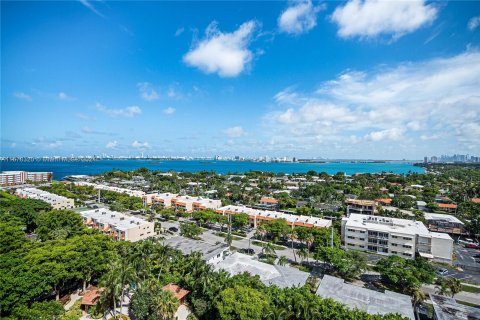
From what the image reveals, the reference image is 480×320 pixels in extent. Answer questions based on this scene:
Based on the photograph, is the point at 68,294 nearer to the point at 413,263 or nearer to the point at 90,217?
the point at 90,217

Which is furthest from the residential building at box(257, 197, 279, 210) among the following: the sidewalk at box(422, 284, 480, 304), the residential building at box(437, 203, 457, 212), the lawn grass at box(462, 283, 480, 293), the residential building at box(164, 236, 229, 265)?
the residential building at box(437, 203, 457, 212)

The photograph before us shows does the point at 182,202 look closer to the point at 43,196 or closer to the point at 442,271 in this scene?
the point at 43,196

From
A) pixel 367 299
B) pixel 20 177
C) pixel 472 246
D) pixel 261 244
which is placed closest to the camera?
pixel 367 299

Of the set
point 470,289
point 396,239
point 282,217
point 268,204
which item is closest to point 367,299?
point 470,289

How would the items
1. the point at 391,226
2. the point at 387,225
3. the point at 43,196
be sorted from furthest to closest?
the point at 43,196, the point at 387,225, the point at 391,226

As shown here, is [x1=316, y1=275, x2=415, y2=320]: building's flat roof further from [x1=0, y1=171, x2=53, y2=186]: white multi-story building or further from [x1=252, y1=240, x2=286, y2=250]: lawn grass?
[x1=0, y1=171, x2=53, y2=186]: white multi-story building
